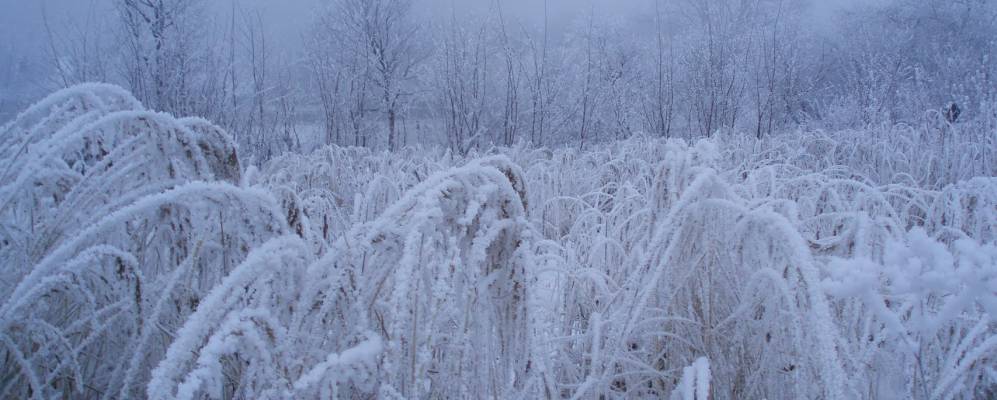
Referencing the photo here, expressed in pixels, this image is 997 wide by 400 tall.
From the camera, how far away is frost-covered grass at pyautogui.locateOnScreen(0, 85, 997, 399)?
0.63 meters

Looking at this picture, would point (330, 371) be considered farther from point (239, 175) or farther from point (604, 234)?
point (604, 234)

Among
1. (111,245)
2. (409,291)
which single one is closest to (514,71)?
(111,245)

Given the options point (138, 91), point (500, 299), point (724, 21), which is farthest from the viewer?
point (724, 21)

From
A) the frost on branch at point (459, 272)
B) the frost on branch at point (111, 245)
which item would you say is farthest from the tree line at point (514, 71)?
the frost on branch at point (459, 272)

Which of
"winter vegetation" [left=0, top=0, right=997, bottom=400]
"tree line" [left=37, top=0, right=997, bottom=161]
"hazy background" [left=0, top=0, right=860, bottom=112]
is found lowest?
"winter vegetation" [left=0, top=0, right=997, bottom=400]

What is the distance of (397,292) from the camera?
61 centimetres

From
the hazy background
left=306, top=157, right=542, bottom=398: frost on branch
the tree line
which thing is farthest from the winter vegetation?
the hazy background

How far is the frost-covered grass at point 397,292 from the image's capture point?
629mm

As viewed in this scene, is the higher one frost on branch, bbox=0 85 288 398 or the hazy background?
the hazy background

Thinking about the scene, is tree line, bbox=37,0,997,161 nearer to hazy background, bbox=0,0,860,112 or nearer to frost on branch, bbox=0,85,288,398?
hazy background, bbox=0,0,860,112

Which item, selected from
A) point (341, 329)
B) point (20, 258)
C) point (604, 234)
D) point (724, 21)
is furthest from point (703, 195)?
point (724, 21)

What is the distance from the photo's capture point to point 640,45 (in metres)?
15.5

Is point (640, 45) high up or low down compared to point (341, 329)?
up

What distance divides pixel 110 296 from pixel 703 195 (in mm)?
1143
